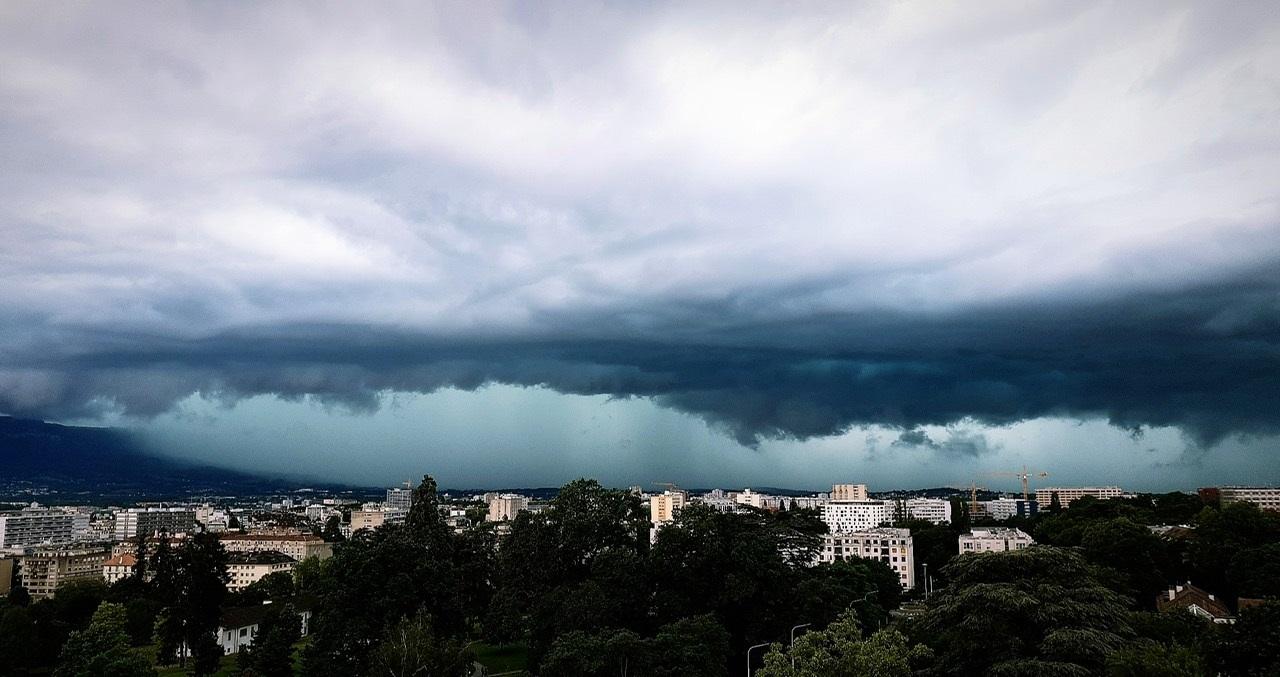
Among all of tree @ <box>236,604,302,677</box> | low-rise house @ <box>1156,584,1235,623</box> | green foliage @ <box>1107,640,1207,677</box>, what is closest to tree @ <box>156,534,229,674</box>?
tree @ <box>236,604,302,677</box>

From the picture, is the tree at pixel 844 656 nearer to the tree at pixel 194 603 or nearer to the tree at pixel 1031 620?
the tree at pixel 1031 620

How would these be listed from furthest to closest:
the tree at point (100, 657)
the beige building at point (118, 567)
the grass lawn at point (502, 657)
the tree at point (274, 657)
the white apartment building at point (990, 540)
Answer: the beige building at point (118, 567)
the white apartment building at point (990, 540)
the grass lawn at point (502, 657)
the tree at point (274, 657)
the tree at point (100, 657)

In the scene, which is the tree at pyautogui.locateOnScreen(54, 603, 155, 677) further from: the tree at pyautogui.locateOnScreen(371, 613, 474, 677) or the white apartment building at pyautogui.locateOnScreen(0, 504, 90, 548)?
the white apartment building at pyautogui.locateOnScreen(0, 504, 90, 548)

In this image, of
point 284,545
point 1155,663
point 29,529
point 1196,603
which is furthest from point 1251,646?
point 29,529

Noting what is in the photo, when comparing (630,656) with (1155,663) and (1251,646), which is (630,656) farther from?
(1251,646)

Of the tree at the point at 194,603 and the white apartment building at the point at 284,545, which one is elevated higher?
the tree at the point at 194,603

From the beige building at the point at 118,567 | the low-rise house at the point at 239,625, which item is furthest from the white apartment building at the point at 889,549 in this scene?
the beige building at the point at 118,567
